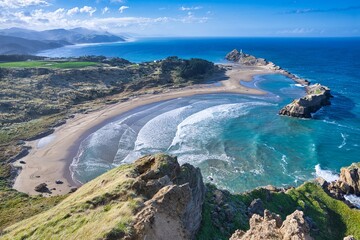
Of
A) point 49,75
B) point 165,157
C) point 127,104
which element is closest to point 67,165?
point 165,157

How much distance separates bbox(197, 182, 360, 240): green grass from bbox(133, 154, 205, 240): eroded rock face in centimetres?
509

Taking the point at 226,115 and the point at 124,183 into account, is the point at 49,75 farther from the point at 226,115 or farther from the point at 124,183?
the point at 124,183

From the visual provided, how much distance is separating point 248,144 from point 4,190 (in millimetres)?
43131

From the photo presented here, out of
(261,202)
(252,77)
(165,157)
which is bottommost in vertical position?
(252,77)

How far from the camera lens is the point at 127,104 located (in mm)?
93438

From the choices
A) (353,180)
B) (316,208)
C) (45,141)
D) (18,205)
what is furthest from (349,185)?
(45,141)

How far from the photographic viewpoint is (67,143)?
211ft

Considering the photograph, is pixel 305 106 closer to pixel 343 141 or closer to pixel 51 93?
pixel 343 141

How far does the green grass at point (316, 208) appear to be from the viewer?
112 ft

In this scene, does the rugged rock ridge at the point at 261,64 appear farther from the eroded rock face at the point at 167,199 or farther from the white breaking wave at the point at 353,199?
the eroded rock face at the point at 167,199

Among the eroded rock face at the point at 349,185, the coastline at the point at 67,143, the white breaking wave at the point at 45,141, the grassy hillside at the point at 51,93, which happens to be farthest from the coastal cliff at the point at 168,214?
the white breaking wave at the point at 45,141

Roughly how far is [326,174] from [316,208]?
1652cm

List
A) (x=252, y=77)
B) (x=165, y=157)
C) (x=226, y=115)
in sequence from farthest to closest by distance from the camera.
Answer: (x=252, y=77) < (x=226, y=115) < (x=165, y=157)

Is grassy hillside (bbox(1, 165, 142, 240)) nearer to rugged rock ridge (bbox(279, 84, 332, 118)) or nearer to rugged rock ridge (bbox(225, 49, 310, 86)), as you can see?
rugged rock ridge (bbox(279, 84, 332, 118))
